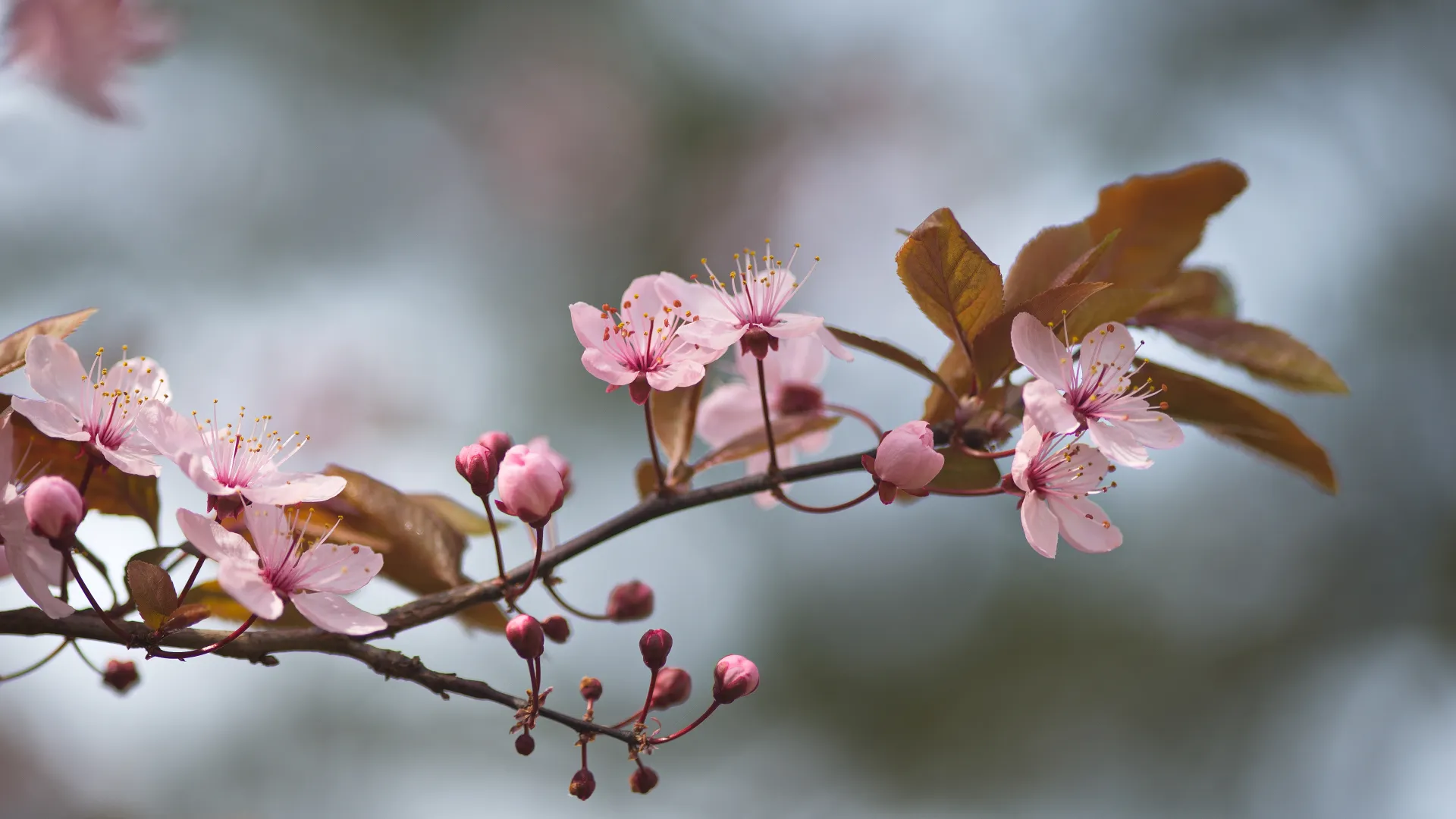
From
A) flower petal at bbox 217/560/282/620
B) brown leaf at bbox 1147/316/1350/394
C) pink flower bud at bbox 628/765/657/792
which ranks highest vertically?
brown leaf at bbox 1147/316/1350/394

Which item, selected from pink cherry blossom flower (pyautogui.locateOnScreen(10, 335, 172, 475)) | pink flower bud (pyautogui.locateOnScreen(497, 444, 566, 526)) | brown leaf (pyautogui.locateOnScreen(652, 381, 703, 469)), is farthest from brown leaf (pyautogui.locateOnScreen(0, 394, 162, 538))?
brown leaf (pyautogui.locateOnScreen(652, 381, 703, 469))

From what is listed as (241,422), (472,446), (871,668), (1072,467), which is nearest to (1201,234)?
(1072,467)

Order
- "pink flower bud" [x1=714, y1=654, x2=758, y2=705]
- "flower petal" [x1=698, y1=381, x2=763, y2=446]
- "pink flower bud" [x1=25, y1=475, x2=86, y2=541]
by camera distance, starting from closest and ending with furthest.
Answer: "pink flower bud" [x1=25, y1=475, x2=86, y2=541] → "pink flower bud" [x1=714, y1=654, x2=758, y2=705] → "flower petal" [x1=698, y1=381, x2=763, y2=446]

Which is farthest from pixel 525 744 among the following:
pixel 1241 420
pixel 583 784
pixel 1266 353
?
pixel 1266 353

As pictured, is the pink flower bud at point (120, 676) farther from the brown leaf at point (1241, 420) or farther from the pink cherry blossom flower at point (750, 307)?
the brown leaf at point (1241, 420)

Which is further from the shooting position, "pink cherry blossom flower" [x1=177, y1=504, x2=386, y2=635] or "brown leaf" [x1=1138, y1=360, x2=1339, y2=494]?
"brown leaf" [x1=1138, y1=360, x2=1339, y2=494]

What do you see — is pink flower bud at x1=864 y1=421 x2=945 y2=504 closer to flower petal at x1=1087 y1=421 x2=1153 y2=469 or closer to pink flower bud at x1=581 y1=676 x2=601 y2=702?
flower petal at x1=1087 y1=421 x2=1153 y2=469
